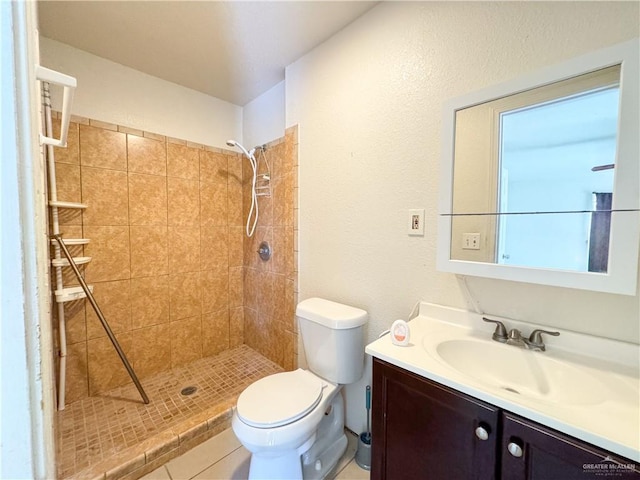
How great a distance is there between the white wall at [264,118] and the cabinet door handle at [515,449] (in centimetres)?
204

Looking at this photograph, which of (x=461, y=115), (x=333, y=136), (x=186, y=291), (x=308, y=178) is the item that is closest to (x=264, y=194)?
(x=308, y=178)

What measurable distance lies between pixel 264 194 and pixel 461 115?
1.53 meters

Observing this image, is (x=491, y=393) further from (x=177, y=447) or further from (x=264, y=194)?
(x=264, y=194)

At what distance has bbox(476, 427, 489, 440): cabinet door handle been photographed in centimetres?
68

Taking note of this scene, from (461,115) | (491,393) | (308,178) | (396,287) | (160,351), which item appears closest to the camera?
(491,393)

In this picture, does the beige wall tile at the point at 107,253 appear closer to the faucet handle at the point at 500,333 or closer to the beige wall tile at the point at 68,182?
the beige wall tile at the point at 68,182

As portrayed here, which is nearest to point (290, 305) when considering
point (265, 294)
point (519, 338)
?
point (265, 294)

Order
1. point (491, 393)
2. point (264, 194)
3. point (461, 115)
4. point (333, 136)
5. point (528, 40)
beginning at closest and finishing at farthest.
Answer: point (491, 393) < point (528, 40) < point (461, 115) < point (333, 136) < point (264, 194)

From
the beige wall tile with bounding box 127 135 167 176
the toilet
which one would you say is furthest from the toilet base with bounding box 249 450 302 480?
the beige wall tile with bounding box 127 135 167 176

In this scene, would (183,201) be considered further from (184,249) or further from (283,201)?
(283,201)

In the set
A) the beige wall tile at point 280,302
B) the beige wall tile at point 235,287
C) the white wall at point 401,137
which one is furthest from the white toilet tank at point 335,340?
the beige wall tile at point 235,287

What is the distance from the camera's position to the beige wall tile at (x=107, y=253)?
5.69 ft

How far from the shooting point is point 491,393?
676mm

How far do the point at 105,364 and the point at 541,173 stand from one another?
103 inches
